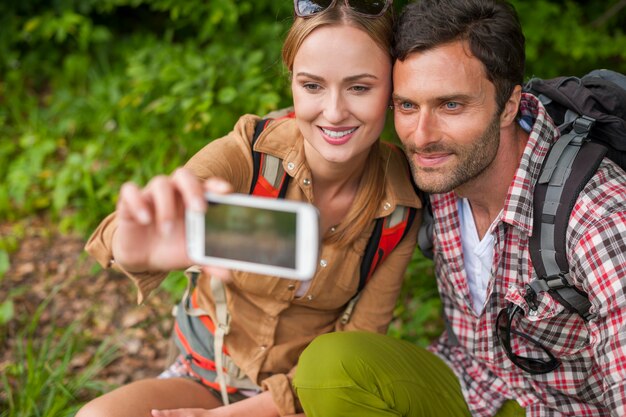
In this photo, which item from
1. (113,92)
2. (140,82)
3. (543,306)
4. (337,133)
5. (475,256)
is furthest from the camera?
(113,92)

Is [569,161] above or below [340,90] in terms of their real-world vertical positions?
below

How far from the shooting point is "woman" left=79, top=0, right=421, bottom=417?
251 centimetres

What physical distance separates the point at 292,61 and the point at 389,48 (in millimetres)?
406

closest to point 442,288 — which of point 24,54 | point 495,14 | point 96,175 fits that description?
point 495,14

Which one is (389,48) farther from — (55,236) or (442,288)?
(55,236)

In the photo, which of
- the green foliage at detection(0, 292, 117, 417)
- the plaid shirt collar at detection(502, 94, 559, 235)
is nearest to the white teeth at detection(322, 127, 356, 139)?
the plaid shirt collar at detection(502, 94, 559, 235)

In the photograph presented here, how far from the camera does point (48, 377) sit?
3.65 metres

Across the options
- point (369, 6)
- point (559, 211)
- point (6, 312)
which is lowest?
point (6, 312)

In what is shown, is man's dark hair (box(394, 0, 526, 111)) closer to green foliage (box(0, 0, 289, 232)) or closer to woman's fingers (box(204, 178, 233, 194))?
woman's fingers (box(204, 178, 233, 194))

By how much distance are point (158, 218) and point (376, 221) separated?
4.38 feet

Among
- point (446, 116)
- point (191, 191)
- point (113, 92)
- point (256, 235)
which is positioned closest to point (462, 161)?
point (446, 116)

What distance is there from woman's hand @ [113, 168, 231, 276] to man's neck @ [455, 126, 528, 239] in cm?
136

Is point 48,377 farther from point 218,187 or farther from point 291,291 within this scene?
point 218,187

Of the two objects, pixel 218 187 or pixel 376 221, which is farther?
pixel 376 221
